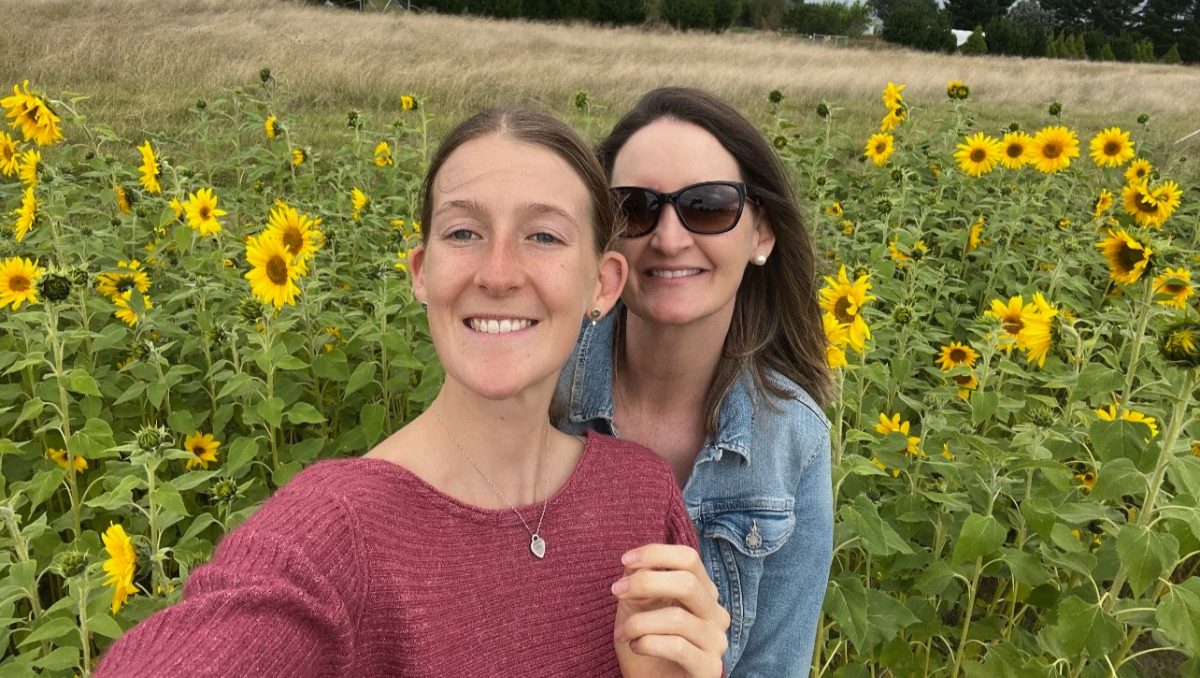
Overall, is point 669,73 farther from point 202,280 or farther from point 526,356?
point 526,356

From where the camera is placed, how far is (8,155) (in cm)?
354

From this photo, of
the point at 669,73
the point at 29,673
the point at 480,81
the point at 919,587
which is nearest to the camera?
the point at 29,673

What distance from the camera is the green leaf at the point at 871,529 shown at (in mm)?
2057

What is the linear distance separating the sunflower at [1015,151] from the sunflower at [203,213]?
3.62 m

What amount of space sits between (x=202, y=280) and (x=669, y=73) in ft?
40.0

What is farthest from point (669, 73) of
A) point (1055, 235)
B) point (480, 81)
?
point (1055, 235)

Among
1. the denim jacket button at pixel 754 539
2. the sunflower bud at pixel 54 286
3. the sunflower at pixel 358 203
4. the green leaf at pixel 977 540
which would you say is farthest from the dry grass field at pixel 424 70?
the denim jacket button at pixel 754 539

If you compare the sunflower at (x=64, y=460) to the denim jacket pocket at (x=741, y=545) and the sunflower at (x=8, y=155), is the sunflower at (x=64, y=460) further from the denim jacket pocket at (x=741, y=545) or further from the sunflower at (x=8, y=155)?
the denim jacket pocket at (x=741, y=545)

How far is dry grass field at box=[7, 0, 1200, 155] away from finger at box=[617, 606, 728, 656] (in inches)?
210

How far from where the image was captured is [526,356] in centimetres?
122

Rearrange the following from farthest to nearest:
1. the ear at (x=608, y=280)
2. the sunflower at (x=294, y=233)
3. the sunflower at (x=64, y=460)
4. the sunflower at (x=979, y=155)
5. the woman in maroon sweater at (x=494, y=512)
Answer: the sunflower at (x=979, y=155) < the sunflower at (x=294, y=233) < the sunflower at (x=64, y=460) < the ear at (x=608, y=280) < the woman in maroon sweater at (x=494, y=512)

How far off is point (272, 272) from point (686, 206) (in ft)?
4.47

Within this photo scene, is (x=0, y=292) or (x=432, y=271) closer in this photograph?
(x=432, y=271)

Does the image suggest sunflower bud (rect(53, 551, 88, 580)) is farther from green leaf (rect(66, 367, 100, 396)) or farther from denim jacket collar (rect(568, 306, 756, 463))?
denim jacket collar (rect(568, 306, 756, 463))
